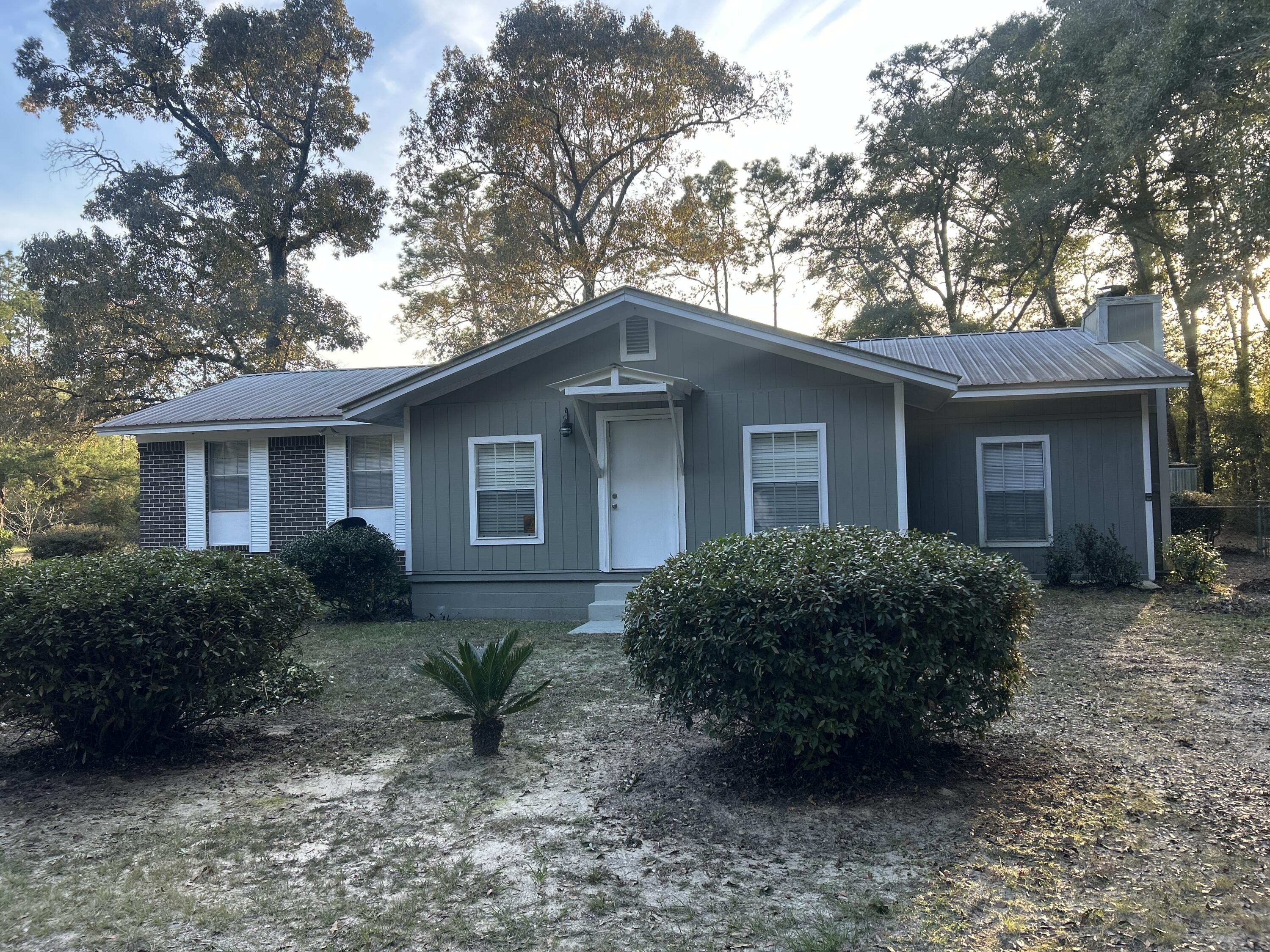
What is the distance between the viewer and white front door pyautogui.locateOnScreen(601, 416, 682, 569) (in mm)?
10430

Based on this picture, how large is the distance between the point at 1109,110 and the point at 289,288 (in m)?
19.5

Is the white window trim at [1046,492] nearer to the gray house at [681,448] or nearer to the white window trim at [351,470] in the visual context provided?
the gray house at [681,448]

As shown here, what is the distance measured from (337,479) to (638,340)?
17.3 feet

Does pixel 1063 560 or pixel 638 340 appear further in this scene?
pixel 1063 560

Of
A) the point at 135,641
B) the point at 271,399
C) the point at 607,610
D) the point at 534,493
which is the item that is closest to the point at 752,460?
the point at 607,610

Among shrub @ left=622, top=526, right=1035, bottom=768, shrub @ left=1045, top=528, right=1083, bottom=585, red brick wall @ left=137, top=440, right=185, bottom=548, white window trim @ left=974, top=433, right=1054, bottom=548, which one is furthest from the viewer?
red brick wall @ left=137, top=440, right=185, bottom=548

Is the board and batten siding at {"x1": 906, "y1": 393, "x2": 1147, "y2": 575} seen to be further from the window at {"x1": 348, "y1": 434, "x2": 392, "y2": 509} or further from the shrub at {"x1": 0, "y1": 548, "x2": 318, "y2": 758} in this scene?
the shrub at {"x1": 0, "y1": 548, "x2": 318, "y2": 758}

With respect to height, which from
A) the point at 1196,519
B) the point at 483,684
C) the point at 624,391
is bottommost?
the point at 483,684

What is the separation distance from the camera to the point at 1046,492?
1165 centimetres

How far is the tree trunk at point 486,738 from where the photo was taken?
16.2 feet

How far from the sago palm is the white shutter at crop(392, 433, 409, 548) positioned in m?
6.72

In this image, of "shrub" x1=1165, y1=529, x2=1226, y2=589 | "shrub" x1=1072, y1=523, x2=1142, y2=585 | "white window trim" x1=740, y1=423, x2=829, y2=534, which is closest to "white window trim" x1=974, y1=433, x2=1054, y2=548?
"shrub" x1=1072, y1=523, x2=1142, y2=585

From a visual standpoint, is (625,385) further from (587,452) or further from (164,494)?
(164,494)

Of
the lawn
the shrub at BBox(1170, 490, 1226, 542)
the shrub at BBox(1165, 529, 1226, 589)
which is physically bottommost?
the lawn
